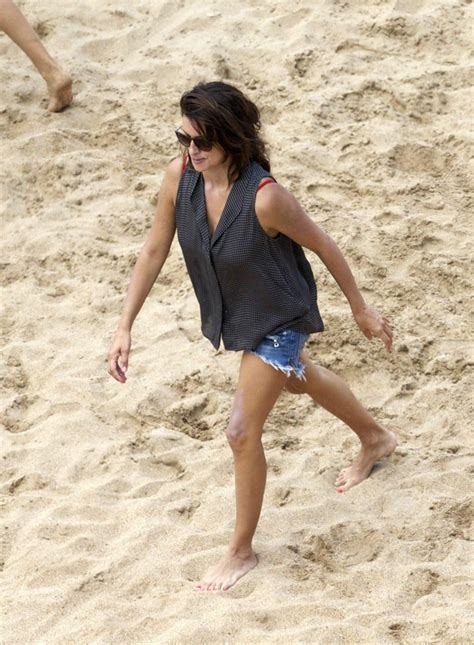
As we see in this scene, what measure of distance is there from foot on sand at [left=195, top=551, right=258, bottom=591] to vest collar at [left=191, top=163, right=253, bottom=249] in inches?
41.5

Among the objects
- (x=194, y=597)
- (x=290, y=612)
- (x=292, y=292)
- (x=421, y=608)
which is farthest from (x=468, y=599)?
(x=292, y=292)

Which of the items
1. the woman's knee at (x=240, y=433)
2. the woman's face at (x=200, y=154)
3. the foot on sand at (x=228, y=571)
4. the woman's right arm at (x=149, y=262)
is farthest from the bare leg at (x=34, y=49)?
the foot on sand at (x=228, y=571)

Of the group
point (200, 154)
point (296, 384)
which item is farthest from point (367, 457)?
point (200, 154)

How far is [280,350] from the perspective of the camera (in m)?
3.92

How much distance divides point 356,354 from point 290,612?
1.65m

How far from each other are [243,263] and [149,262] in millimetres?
419

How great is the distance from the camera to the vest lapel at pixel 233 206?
3.83 meters

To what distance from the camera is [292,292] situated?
3898 mm

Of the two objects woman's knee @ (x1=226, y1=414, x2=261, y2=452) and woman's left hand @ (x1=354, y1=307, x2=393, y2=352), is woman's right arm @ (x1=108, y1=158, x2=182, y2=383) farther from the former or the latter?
woman's left hand @ (x1=354, y1=307, x2=393, y2=352)

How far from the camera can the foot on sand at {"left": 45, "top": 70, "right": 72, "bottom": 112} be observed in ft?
20.7

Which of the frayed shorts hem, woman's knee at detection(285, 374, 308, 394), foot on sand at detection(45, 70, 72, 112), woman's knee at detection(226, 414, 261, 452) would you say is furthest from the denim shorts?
foot on sand at detection(45, 70, 72, 112)

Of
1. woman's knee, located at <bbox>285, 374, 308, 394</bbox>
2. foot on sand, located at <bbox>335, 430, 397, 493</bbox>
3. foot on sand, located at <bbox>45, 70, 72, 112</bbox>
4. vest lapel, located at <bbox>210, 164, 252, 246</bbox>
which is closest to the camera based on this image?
vest lapel, located at <bbox>210, 164, 252, 246</bbox>

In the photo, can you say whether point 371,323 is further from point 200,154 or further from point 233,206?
point 200,154

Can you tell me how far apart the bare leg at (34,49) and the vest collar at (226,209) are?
8.76ft
